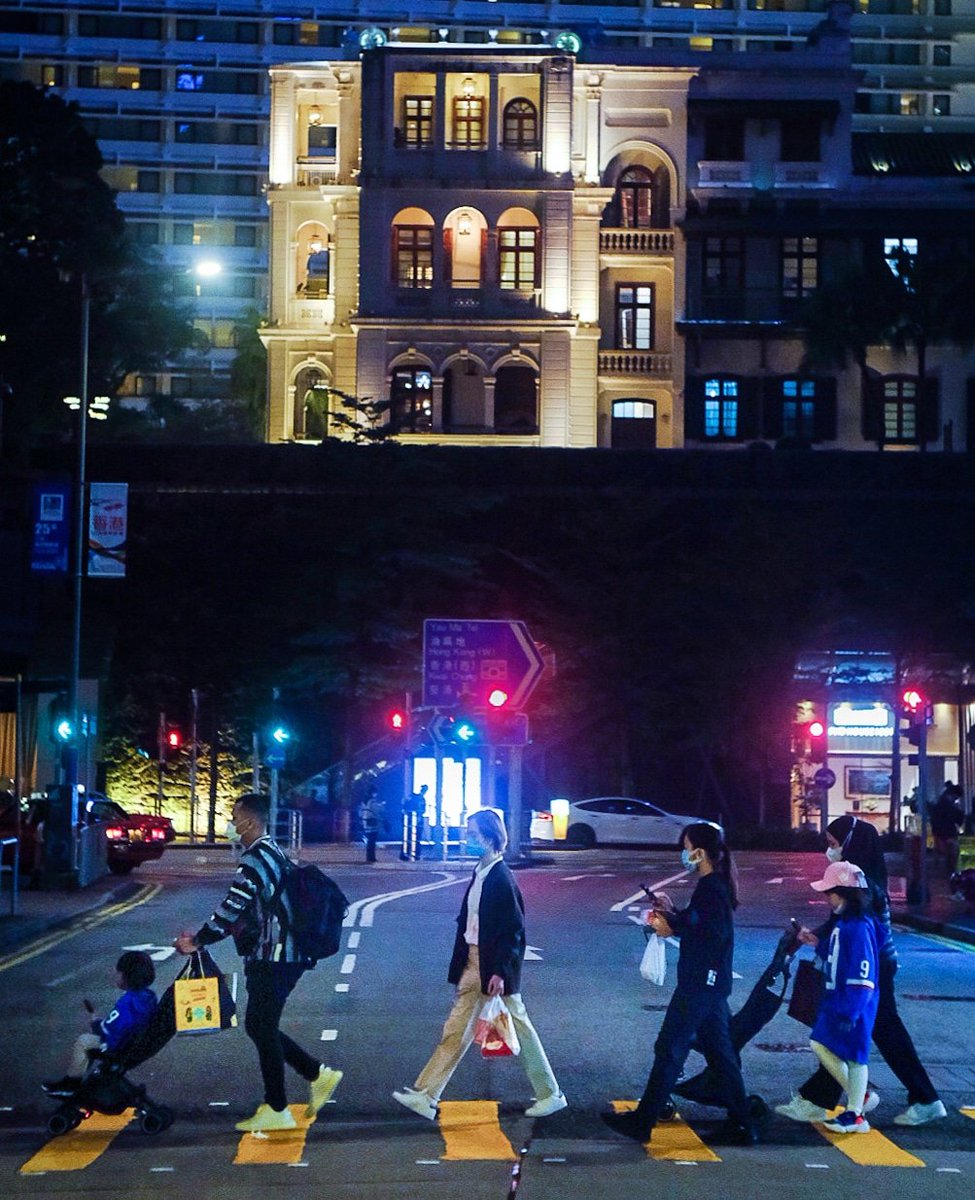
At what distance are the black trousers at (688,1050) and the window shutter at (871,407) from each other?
56165mm

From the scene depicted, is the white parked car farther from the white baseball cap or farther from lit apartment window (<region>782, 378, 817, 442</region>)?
the white baseball cap

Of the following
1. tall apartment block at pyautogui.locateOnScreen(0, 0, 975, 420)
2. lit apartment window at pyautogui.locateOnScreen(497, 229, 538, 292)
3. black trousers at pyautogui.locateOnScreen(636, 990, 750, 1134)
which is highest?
tall apartment block at pyautogui.locateOnScreen(0, 0, 975, 420)

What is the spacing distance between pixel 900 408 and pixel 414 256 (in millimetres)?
16740

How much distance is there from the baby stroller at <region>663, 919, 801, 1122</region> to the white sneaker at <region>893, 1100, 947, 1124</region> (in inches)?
30.9

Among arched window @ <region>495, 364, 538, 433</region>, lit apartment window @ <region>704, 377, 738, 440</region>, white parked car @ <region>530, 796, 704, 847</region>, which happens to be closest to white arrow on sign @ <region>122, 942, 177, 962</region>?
white parked car @ <region>530, 796, 704, 847</region>

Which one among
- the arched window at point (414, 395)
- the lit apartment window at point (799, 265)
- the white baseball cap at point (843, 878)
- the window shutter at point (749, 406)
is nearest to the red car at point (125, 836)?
the white baseball cap at point (843, 878)

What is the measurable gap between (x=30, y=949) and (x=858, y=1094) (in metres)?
13.2

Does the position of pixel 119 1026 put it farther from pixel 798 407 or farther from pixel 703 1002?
pixel 798 407

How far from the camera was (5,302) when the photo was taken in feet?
182

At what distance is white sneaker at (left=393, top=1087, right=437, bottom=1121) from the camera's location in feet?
37.3

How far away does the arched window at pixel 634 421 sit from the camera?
219ft

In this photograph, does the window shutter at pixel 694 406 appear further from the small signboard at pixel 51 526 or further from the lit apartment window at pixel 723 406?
the small signboard at pixel 51 526

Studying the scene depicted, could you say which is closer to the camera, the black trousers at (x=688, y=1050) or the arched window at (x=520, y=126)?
the black trousers at (x=688, y=1050)

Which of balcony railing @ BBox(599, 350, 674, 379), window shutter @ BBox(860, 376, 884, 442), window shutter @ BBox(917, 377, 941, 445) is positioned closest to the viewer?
window shutter @ BBox(917, 377, 941, 445)
